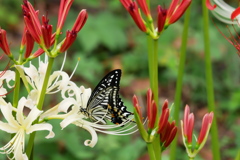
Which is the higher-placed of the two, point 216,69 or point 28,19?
point 28,19

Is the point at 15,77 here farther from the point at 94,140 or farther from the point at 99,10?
the point at 99,10

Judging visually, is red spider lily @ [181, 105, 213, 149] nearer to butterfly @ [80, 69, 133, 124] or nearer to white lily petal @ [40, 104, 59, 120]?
butterfly @ [80, 69, 133, 124]

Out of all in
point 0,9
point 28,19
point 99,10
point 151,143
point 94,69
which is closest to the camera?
point 28,19

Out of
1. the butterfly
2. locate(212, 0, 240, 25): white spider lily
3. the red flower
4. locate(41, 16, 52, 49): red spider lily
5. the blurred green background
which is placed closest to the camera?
locate(41, 16, 52, 49): red spider lily

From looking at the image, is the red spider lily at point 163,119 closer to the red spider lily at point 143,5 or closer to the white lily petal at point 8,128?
the red spider lily at point 143,5

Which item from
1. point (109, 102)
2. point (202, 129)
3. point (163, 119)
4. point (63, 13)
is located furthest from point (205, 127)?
point (63, 13)

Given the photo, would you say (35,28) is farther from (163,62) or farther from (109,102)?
(163,62)

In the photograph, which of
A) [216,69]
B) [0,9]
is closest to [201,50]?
[216,69]

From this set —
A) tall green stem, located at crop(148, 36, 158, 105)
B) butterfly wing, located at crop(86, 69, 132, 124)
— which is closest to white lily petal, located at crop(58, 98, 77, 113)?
butterfly wing, located at crop(86, 69, 132, 124)
